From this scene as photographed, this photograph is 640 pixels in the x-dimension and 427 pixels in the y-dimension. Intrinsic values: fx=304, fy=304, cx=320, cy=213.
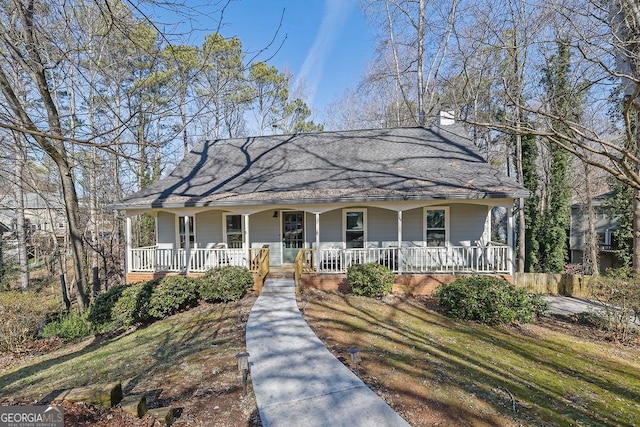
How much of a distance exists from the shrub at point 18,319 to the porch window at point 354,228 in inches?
364

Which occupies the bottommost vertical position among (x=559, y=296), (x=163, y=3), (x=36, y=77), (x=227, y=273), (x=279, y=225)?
(x=559, y=296)

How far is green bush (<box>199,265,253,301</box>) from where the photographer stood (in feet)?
26.5

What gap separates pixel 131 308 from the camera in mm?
7492

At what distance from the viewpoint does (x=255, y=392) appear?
12.7 ft

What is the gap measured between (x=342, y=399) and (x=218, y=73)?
19126mm

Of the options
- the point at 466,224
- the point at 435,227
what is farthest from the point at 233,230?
the point at 466,224

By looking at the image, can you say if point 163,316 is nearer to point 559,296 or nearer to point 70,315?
point 70,315

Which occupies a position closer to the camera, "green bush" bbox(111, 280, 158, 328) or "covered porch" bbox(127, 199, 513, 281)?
"green bush" bbox(111, 280, 158, 328)

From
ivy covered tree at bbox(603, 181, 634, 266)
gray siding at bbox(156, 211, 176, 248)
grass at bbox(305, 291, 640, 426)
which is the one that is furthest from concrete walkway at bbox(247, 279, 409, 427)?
ivy covered tree at bbox(603, 181, 634, 266)

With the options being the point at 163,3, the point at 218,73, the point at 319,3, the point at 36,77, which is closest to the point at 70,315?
the point at 36,77

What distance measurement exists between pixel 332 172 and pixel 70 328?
9.15 m

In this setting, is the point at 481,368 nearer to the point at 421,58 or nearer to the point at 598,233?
the point at 421,58

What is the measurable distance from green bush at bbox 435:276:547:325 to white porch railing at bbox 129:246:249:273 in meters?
6.37

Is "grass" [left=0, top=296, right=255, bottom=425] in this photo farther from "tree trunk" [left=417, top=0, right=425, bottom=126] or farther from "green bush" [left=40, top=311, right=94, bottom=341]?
"tree trunk" [left=417, top=0, right=425, bottom=126]
